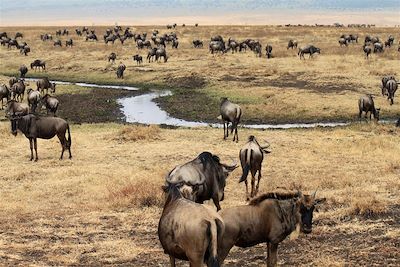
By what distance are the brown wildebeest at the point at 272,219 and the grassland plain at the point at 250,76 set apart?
66.8 feet

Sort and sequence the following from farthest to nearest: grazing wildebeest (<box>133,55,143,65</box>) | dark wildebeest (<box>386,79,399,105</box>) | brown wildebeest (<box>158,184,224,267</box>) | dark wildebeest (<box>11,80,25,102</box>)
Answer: grazing wildebeest (<box>133,55,143,65</box>) < dark wildebeest (<box>11,80,25,102</box>) < dark wildebeest (<box>386,79,399,105</box>) < brown wildebeest (<box>158,184,224,267</box>)

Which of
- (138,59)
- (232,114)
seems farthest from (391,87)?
(138,59)

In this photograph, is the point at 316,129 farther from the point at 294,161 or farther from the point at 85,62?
the point at 85,62

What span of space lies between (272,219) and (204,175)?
246cm

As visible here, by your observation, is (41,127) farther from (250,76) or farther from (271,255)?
(250,76)

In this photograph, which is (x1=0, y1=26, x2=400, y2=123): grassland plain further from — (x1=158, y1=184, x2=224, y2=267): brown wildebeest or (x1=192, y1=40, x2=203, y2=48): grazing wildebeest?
(x1=158, y1=184, x2=224, y2=267): brown wildebeest

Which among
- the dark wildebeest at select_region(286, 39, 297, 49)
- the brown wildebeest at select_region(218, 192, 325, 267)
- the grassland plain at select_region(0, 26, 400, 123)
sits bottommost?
the grassland plain at select_region(0, 26, 400, 123)

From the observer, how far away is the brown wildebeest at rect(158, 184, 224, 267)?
25.7 ft

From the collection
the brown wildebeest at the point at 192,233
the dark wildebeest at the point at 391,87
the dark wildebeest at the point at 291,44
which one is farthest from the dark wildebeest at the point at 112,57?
the brown wildebeest at the point at 192,233

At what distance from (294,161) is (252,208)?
34.0ft

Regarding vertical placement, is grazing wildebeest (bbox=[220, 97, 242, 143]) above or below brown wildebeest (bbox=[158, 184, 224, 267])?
below

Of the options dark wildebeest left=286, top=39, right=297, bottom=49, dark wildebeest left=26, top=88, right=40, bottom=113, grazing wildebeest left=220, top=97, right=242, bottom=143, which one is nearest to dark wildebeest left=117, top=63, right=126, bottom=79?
dark wildebeest left=26, top=88, right=40, bottom=113

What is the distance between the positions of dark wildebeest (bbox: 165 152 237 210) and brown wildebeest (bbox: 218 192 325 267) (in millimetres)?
1593

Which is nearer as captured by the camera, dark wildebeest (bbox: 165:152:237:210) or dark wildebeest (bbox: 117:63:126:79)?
dark wildebeest (bbox: 165:152:237:210)
